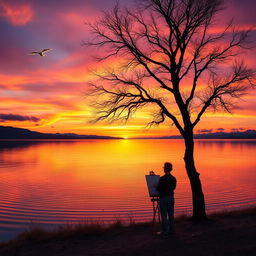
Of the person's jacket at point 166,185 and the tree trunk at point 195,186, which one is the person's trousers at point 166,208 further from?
the tree trunk at point 195,186

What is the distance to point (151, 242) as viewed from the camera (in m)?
10.2

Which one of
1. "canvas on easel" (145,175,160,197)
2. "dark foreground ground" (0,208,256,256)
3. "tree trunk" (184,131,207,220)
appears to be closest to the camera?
"dark foreground ground" (0,208,256,256)

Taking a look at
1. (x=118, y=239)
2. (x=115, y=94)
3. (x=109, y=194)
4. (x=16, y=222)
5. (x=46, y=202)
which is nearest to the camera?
(x=118, y=239)

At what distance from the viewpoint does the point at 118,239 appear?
36.7 feet

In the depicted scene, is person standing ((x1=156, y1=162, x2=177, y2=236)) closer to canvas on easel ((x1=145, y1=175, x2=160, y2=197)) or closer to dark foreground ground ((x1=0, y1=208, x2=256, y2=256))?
dark foreground ground ((x1=0, y1=208, x2=256, y2=256))

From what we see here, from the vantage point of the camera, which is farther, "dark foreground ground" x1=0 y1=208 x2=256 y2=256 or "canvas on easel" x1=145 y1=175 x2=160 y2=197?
"canvas on easel" x1=145 y1=175 x2=160 y2=197

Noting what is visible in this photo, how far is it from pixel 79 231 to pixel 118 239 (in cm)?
182

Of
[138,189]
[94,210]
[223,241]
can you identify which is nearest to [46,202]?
[94,210]

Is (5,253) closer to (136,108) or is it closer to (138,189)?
(136,108)

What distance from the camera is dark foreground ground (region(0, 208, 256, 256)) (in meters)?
9.14

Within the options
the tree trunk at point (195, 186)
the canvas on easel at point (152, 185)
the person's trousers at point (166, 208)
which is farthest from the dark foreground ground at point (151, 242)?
the canvas on easel at point (152, 185)

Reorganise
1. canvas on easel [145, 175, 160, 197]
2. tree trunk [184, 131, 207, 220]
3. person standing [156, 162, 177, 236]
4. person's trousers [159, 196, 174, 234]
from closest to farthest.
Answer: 1. person standing [156, 162, 177, 236]
2. person's trousers [159, 196, 174, 234]
3. canvas on easel [145, 175, 160, 197]
4. tree trunk [184, 131, 207, 220]

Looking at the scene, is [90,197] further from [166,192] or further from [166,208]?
[166,192]

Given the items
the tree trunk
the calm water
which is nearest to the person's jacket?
the tree trunk
